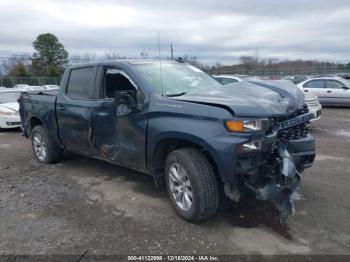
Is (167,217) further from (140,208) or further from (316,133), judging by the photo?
(316,133)

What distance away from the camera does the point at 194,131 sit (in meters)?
3.30

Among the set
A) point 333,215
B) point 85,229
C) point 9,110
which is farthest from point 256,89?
point 9,110

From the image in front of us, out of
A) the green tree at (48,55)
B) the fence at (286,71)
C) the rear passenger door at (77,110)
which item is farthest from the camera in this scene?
the green tree at (48,55)

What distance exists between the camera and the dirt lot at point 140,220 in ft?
10.4

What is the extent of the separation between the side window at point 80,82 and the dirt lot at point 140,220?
54.6 inches

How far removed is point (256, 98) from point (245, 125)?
491 mm

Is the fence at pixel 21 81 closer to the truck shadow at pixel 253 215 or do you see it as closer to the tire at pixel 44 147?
the tire at pixel 44 147

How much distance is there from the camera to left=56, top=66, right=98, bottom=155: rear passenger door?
4.79 meters

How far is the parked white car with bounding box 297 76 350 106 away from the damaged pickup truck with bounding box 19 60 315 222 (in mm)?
10886

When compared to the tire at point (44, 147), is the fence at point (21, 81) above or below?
above

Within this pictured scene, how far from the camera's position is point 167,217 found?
3799 mm

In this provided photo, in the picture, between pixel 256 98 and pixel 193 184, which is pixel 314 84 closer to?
pixel 256 98

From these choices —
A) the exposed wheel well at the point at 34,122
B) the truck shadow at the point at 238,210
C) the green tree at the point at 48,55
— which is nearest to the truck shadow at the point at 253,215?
the truck shadow at the point at 238,210

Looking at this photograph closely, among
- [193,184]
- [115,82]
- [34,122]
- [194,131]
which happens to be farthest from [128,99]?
[34,122]
